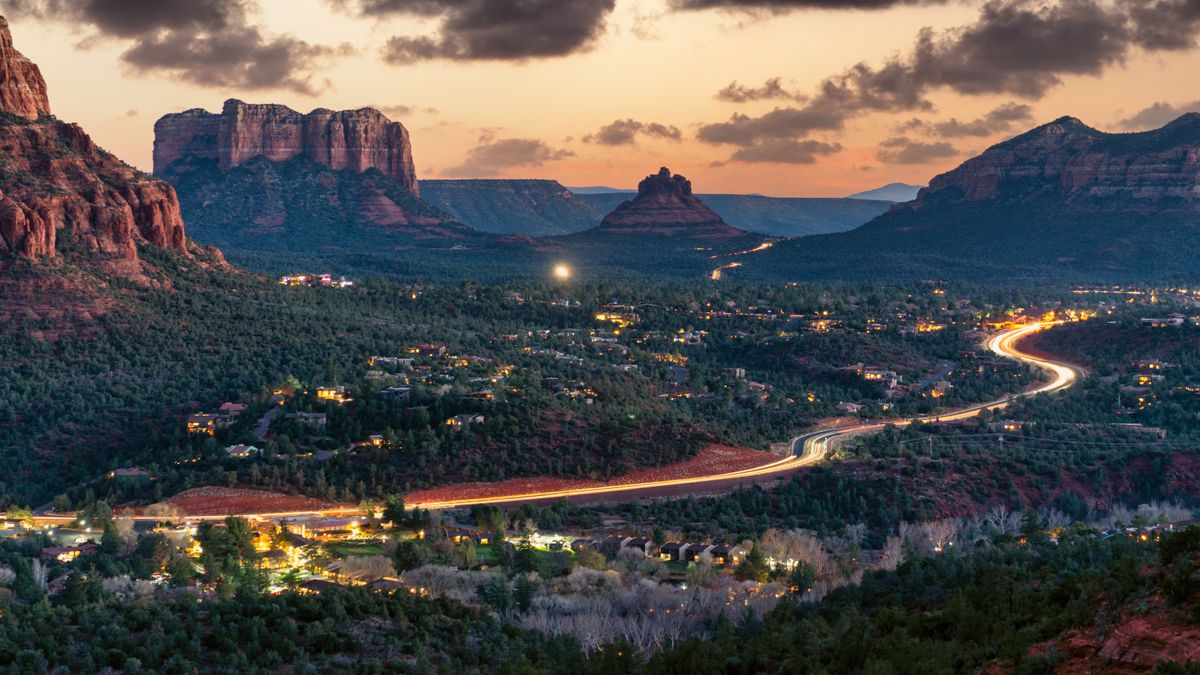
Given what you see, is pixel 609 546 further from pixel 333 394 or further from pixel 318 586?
pixel 333 394

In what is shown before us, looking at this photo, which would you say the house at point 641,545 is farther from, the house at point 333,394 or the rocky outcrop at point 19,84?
the rocky outcrop at point 19,84

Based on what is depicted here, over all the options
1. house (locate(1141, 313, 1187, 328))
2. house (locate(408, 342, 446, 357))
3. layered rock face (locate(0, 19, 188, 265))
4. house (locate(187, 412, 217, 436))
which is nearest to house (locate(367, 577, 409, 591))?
house (locate(187, 412, 217, 436))

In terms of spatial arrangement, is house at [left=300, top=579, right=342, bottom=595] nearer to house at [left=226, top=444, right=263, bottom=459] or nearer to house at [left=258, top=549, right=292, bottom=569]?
house at [left=258, top=549, right=292, bottom=569]

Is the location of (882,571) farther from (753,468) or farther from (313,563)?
(753,468)

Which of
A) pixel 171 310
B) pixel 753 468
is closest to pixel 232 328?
pixel 171 310

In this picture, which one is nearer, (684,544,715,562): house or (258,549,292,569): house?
(258,549,292,569): house

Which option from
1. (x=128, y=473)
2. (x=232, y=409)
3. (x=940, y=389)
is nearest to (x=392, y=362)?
(x=232, y=409)

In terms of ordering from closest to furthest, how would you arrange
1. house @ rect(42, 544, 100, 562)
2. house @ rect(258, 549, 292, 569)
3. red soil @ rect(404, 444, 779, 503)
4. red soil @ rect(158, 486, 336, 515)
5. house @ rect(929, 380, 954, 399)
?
house @ rect(258, 549, 292, 569) < house @ rect(42, 544, 100, 562) < red soil @ rect(158, 486, 336, 515) < red soil @ rect(404, 444, 779, 503) < house @ rect(929, 380, 954, 399)
